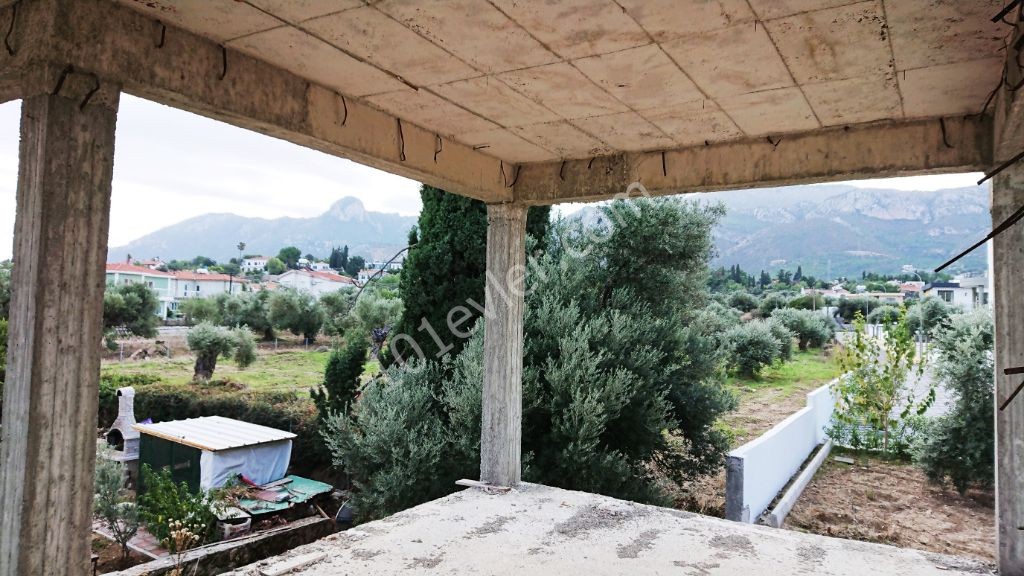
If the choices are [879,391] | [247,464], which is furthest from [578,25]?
[879,391]

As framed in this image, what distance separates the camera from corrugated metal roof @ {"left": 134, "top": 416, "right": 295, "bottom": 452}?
871 cm

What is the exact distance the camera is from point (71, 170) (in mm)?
2311

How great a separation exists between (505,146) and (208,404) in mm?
11283

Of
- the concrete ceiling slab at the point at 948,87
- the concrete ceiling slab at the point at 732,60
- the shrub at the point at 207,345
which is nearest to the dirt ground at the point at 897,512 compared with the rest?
the concrete ceiling slab at the point at 948,87

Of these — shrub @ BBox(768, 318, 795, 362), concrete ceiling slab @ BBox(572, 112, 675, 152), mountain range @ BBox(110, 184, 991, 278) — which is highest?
mountain range @ BBox(110, 184, 991, 278)

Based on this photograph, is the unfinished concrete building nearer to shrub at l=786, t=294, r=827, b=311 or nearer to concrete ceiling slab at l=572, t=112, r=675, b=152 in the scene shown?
concrete ceiling slab at l=572, t=112, r=675, b=152

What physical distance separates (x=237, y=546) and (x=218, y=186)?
198 meters

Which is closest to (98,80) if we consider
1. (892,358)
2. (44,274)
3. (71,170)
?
(71,170)

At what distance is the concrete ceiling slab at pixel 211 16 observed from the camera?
8.24ft

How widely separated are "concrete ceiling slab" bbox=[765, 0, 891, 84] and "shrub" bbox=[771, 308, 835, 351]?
55.4 feet

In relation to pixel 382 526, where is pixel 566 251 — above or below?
above

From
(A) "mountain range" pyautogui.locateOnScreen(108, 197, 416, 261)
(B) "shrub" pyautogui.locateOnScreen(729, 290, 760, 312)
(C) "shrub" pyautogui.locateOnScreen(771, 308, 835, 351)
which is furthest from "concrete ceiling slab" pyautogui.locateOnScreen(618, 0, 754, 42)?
(A) "mountain range" pyautogui.locateOnScreen(108, 197, 416, 261)

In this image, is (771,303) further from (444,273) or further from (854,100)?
(854,100)

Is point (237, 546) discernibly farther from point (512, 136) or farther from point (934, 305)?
point (934, 305)
